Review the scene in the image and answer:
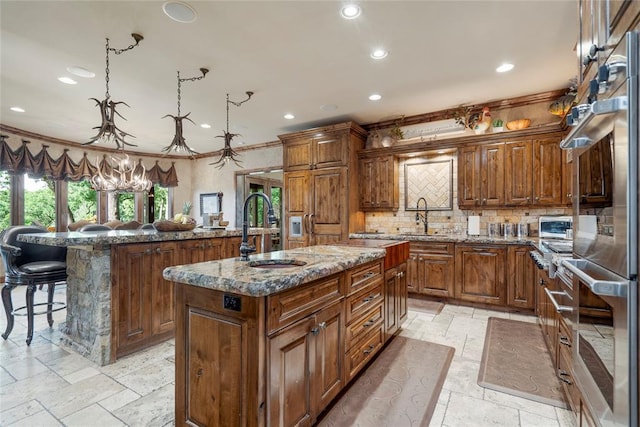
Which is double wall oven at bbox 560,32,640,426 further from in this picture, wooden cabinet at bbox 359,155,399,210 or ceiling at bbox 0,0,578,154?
wooden cabinet at bbox 359,155,399,210

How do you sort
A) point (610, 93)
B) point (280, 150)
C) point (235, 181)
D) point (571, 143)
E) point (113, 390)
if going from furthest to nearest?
point (235, 181) → point (280, 150) → point (113, 390) → point (571, 143) → point (610, 93)

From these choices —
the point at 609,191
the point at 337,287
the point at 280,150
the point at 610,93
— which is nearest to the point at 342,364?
the point at 337,287

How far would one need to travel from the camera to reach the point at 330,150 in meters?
5.12

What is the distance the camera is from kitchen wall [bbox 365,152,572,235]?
4.24 metres

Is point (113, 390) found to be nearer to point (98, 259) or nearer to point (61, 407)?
point (61, 407)

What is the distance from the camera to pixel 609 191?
984 millimetres

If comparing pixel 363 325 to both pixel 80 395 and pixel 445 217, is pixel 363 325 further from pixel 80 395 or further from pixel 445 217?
pixel 445 217

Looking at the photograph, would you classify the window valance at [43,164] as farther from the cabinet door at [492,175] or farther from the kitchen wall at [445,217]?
the cabinet door at [492,175]

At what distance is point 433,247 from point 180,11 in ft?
13.2

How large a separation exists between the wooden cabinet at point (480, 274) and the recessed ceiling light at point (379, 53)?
8.83 feet

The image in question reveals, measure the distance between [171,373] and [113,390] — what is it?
15.3 inches

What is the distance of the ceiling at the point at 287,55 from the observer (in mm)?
2449

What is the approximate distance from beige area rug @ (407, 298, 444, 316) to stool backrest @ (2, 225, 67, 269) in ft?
14.7

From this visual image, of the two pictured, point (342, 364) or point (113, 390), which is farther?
point (113, 390)
